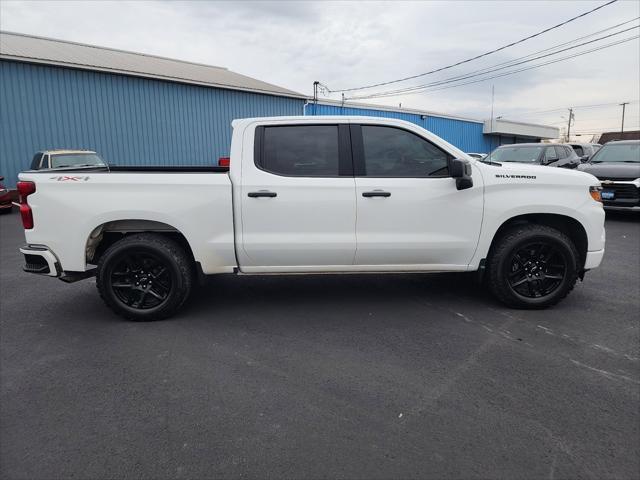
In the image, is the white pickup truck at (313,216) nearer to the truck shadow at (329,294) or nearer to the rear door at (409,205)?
the rear door at (409,205)

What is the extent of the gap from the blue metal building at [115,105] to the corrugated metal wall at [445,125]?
826mm

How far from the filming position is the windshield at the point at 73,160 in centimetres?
1220

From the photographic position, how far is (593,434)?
105 inches

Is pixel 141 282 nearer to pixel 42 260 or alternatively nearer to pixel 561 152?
pixel 42 260

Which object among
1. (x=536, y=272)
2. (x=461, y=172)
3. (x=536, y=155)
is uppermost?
(x=536, y=155)

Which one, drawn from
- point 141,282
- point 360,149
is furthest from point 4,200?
point 360,149

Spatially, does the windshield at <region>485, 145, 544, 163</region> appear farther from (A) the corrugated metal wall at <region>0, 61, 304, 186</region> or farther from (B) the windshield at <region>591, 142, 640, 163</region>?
(A) the corrugated metal wall at <region>0, 61, 304, 186</region>

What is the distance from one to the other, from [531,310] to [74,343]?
4444 millimetres

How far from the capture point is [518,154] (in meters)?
12.8

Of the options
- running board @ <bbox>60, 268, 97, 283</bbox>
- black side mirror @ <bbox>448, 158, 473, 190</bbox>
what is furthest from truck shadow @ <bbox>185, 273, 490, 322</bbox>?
black side mirror @ <bbox>448, 158, 473, 190</bbox>

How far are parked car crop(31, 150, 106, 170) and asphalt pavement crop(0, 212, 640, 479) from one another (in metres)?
8.04

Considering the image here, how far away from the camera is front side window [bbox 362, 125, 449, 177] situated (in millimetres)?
4648

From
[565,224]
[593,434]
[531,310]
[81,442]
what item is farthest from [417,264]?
[81,442]

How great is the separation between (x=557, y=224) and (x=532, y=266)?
0.58 meters
